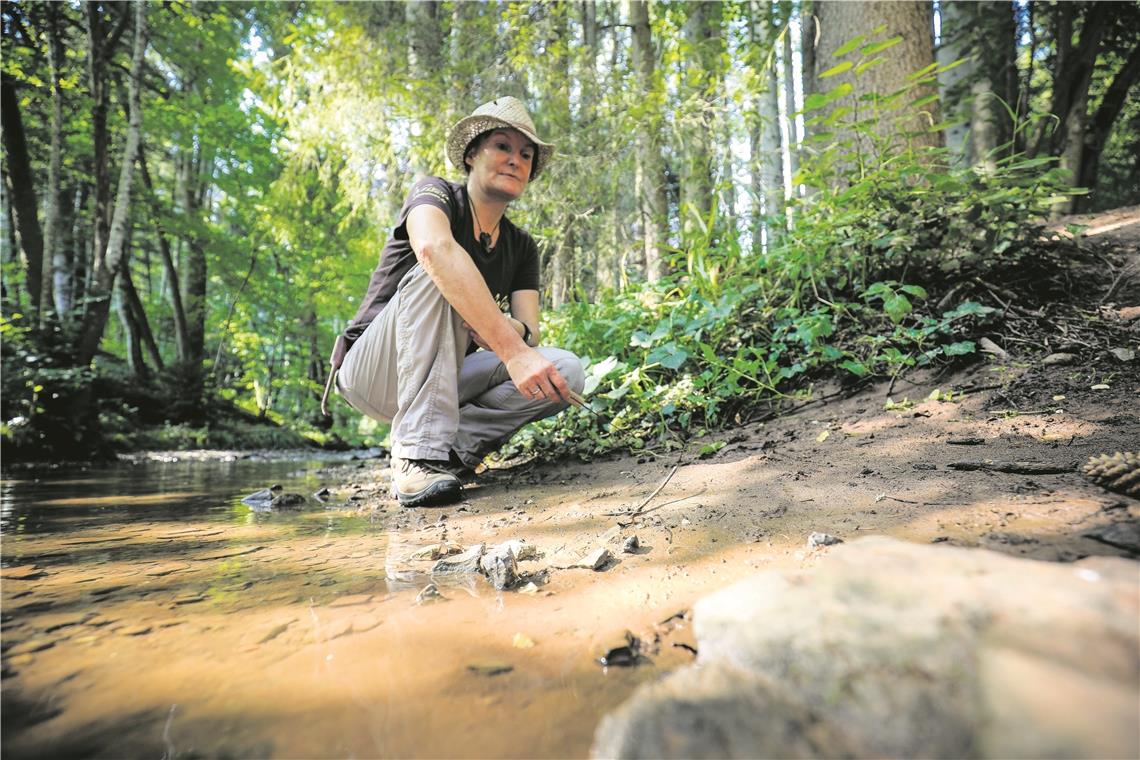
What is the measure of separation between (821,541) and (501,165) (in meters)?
2.08

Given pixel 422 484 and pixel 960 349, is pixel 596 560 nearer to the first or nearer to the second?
pixel 422 484

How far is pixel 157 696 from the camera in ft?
2.38

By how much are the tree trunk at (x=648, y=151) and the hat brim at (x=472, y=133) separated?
2.33 m

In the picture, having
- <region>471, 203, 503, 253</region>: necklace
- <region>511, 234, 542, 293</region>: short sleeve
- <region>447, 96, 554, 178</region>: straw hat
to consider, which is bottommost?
<region>511, 234, 542, 293</region>: short sleeve

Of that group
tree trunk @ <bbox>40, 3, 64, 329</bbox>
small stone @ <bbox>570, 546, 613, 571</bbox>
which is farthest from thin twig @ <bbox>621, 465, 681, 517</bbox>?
tree trunk @ <bbox>40, 3, 64, 329</bbox>

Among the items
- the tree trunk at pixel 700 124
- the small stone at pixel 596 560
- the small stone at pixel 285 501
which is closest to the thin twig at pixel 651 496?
the small stone at pixel 596 560

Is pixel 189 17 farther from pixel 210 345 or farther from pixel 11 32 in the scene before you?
pixel 210 345

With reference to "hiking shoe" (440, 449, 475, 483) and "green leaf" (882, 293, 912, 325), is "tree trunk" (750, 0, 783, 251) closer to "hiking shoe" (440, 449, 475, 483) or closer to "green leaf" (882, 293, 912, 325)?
"green leaf" (882, 293, 912, 325)

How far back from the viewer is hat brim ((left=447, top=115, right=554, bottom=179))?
8.45ft

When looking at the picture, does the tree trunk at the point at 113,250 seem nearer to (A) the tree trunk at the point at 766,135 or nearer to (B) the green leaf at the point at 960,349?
(A) the tree trunk at the point at 766,135

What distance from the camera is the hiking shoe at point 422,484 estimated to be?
2203 mm

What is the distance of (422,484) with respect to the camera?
7.41ft

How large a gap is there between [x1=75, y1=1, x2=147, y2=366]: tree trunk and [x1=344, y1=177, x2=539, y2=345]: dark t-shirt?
593cm

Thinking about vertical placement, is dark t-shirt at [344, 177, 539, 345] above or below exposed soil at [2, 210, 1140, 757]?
above
